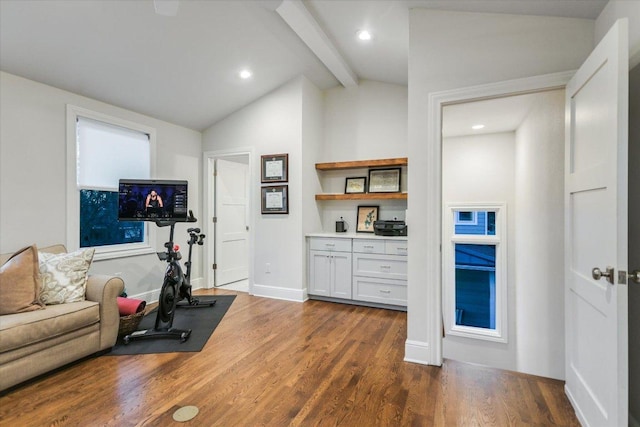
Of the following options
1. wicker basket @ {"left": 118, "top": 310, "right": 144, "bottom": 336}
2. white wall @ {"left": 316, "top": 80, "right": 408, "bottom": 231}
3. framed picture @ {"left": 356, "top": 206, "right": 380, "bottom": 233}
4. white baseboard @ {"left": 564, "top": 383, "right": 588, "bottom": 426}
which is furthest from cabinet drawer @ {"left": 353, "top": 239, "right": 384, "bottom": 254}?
wicker basket @ {"left": 118, "top": 310, "right": 144, "bottom": 336}

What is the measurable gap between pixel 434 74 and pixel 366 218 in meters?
2.25

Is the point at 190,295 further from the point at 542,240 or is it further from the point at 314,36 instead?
the point at 542,240

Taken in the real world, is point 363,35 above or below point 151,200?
above

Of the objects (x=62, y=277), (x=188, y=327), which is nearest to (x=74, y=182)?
(x=62, y=277)

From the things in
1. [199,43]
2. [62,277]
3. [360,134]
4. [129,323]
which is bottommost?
[129,323]

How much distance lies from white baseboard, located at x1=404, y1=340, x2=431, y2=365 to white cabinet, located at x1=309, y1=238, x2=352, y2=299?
1.49 metres

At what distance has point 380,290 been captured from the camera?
147 inches

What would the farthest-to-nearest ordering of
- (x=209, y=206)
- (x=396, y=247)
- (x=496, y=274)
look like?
(x=209, y=206) < (x=496, y=274) < (x=396, y=247)

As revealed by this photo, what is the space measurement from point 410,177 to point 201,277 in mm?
3696

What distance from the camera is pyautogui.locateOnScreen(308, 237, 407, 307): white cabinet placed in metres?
3.66

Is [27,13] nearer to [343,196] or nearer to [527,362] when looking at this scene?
[343,196]

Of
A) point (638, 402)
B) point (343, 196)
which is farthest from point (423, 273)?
point (343, 196)

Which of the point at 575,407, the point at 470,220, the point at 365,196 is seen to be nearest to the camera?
the point at 575,407

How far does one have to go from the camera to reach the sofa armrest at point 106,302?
2.49 m
